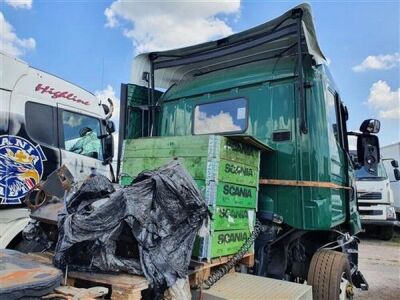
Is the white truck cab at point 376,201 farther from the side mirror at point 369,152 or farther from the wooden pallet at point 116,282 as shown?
the wooden pallet at point 116,282

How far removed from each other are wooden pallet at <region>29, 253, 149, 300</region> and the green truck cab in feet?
5.50

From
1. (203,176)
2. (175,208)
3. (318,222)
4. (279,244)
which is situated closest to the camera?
(175,208)

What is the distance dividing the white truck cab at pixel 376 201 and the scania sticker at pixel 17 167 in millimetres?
9529

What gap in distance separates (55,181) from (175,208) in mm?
1098

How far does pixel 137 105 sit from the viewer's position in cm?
471

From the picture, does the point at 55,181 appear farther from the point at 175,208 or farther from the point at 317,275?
the point at 317,275

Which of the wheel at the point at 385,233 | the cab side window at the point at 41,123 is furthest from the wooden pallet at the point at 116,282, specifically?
the wheel at the point at 385,233

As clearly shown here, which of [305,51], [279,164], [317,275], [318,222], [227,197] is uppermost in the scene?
[305,51]

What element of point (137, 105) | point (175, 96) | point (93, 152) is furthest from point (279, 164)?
point (93, 152)

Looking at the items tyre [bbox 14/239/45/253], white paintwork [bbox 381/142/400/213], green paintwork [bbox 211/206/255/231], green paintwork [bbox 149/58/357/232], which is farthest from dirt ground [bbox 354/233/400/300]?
tyre [bbox 14/239/45/253]

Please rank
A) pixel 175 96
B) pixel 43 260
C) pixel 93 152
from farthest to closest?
pixel 93 152
pixel 175 96
pixel 43 260

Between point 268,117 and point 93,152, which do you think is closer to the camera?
point 268,117

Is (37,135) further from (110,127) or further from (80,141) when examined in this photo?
(110,127)

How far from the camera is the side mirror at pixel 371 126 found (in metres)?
4.69
